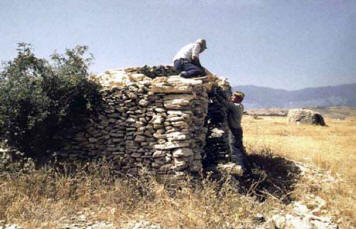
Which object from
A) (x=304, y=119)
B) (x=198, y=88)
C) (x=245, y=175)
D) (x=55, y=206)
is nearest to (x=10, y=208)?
(x=55, y=206)

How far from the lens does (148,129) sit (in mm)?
7410

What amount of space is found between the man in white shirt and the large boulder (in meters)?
19.2

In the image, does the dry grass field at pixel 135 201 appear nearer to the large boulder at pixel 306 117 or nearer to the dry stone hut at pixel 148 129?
the dry stone hut at pixel 148 129

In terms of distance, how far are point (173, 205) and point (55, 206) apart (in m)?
2.31

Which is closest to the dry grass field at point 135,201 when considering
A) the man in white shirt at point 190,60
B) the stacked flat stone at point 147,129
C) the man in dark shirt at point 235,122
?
the stacked flat stone at point 147,129

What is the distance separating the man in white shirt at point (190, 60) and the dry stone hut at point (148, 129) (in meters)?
1.14

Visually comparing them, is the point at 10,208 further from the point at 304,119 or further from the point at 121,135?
the point at 304,119

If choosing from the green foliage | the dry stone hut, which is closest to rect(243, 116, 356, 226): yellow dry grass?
the dry stone hut

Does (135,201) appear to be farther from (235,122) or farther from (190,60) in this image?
(235,122)

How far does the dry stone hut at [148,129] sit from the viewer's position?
7.12m

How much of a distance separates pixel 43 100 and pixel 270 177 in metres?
7.17

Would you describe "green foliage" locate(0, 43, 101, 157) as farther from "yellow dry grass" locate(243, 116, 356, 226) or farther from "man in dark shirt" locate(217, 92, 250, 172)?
"yellow dry grass" locate(243, 116, 356, 226)

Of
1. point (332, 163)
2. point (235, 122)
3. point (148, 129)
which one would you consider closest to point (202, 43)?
point (235, 122)

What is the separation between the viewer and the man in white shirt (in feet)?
29.7
